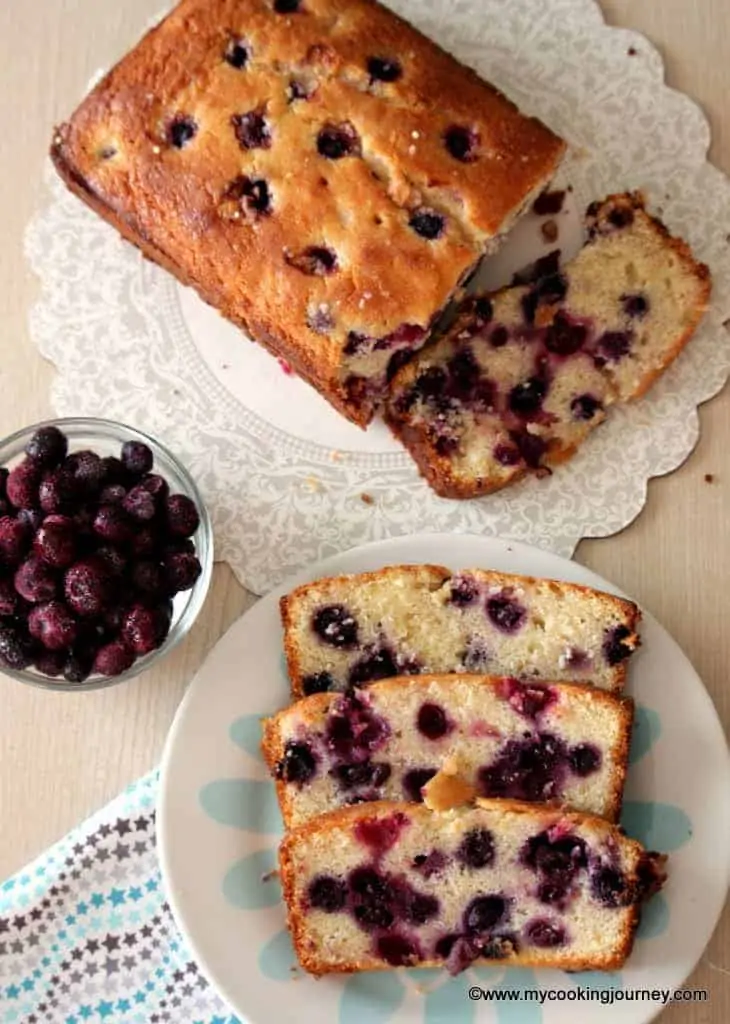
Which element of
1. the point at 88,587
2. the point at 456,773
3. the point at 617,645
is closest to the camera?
the point at 88,587

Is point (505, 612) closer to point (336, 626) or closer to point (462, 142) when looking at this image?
point (336, 626)

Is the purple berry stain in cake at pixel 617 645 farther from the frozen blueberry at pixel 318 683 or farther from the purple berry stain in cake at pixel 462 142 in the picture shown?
the purple berry stain in cake at pixel 462 142

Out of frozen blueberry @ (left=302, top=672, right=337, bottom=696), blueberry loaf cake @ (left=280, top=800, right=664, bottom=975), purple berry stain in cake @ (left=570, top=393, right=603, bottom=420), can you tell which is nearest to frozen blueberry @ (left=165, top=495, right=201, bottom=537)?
frozen blueberry @ (left=302, top=672, right=337, bottom=696)

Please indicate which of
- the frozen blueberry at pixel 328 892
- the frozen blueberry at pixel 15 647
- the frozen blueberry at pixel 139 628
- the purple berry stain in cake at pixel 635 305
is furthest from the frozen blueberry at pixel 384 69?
the frozen blueberry at pixel 328 892

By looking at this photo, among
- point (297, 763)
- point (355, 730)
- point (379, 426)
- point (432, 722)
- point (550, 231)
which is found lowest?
point (297, 763)

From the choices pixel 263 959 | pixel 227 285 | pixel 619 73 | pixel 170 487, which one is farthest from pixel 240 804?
pixel 619 73

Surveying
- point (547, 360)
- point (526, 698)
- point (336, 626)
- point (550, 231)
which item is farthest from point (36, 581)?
point (550, 231)
